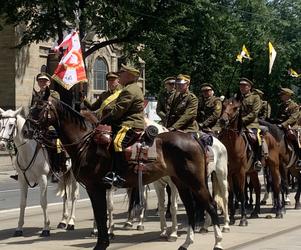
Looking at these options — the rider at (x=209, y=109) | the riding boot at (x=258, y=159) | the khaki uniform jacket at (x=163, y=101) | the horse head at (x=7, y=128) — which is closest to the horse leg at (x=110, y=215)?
the horse head at (x=7, y=128)

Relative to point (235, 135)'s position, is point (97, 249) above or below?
below

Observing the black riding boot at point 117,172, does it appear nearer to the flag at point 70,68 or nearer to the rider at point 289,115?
the flag at point 70,68

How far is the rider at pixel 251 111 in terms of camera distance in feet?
43.8

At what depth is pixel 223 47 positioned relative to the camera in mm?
47719

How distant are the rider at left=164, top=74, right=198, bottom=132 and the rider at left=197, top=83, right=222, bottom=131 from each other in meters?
1.63

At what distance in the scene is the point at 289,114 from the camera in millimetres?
15523

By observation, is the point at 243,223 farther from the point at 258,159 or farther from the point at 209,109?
the point at 209,109

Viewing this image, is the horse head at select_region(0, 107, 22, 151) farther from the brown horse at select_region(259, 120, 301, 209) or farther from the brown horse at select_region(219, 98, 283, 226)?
the brown horse at select_region(259, 120, 301, 209)

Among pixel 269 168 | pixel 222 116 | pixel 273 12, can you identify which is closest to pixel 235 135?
pixel 222 116

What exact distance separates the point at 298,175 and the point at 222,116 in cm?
486

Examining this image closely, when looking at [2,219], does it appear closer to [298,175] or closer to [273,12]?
[298,175]

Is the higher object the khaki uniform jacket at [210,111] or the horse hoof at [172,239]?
the khaki uniform jacket at [210,111]

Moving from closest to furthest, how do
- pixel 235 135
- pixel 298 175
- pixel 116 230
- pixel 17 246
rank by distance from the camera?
pixel 17 246 → pixel 116 230 → pixel 235 135 → pixel 298 175

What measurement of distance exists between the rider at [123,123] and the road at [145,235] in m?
1.46
